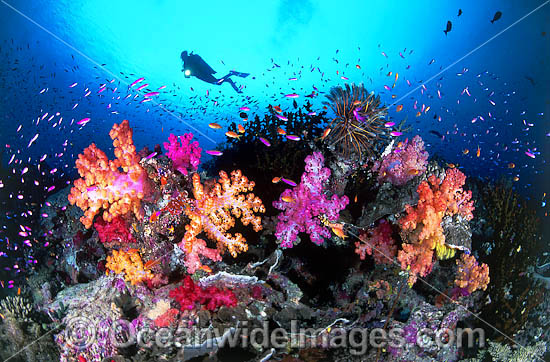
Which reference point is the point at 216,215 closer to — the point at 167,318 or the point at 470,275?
the point at 167,318

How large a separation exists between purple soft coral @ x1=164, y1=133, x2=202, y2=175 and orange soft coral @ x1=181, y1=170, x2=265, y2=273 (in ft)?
1.62

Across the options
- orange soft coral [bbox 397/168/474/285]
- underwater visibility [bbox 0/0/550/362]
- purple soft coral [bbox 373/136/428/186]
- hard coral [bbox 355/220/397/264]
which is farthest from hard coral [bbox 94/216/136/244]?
purple soft coral [bbox 373/136/428/186]

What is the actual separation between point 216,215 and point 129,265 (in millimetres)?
1525

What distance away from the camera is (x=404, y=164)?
500 cm

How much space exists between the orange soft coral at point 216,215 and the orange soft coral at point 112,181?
2.92ft

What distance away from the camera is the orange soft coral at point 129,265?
3930 mm

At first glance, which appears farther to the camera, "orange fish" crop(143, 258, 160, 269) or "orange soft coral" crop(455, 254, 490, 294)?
"orange soft coral" crop(455, 254, 490, 294)

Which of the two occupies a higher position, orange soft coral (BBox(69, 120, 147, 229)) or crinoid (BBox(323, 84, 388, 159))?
crinoid (BBox(323, 84, 388, 159))

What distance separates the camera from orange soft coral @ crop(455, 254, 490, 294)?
177 inches

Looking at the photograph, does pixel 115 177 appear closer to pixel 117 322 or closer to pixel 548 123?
pixel 117 322

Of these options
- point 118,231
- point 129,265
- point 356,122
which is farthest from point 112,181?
point 356,122

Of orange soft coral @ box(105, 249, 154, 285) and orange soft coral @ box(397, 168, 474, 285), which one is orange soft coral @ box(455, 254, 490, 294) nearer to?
orange soft coral @ box(397, 168, 474, 285)

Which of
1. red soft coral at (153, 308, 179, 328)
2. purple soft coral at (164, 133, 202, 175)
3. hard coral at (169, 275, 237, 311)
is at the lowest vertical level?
red soft coral at (153, 308, 179, 328)

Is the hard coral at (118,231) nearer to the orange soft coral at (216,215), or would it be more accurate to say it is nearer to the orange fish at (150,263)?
the orange fish at (150,263)
